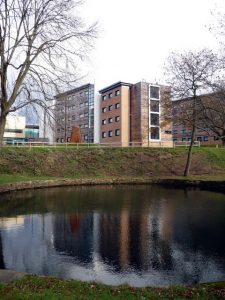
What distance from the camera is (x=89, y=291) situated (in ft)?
18.8

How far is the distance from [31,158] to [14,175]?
3.90 meters

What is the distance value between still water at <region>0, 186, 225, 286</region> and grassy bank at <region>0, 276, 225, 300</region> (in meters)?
1.41

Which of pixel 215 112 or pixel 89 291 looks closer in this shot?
pixel 89 291

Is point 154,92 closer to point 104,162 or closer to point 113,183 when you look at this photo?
point 104,162

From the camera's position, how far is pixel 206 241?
10.9m

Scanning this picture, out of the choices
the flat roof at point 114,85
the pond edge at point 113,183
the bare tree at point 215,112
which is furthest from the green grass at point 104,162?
the flat roof at point 114,85

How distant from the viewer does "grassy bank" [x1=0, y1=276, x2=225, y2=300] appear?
536 centimetres

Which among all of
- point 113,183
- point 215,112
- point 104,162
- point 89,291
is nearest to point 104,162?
point 104,162

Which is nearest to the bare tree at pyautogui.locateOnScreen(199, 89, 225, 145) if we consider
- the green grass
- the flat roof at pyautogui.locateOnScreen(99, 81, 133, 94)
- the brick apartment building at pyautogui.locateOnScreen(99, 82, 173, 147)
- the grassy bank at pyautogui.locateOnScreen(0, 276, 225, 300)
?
the grassy bank at pyautogui.locateOnScreen(0, 276, 225, 300)

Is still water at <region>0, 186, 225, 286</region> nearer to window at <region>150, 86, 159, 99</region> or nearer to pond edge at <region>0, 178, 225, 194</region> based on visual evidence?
pond edge at <region>0, 178, 225, 194</region>

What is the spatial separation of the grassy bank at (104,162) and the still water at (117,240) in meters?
13.8

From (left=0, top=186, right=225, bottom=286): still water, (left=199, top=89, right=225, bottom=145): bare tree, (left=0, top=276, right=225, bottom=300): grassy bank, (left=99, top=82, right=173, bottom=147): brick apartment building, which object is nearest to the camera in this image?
(left=0, top=276, right=225, bottom=300): grassy bank

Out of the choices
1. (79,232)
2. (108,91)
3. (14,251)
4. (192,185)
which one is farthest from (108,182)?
(108,91)

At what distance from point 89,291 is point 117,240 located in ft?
17.5
